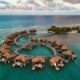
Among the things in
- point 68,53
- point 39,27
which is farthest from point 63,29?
point 68,53

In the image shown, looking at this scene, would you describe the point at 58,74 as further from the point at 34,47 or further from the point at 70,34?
the point at 70,34

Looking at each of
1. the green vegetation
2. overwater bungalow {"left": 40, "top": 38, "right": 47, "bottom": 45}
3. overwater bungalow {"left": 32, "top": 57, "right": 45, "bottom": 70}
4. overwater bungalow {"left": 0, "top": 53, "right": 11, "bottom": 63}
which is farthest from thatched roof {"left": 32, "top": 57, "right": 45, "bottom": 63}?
the green vegetation

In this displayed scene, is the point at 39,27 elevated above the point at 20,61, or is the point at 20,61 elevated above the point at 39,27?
the point at 39,27

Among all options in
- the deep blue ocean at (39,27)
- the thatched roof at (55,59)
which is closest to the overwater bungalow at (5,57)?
the deep blue ocean at (39,27)

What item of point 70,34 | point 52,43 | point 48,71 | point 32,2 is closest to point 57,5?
point 32,2

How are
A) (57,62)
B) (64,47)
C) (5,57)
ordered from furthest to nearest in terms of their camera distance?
1. (64,47)
2. (5,57)
3. (57,62)

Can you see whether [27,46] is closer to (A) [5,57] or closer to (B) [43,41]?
(B) [43,41]

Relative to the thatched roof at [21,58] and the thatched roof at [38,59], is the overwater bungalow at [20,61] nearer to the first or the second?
the thatched roof at [21,58]

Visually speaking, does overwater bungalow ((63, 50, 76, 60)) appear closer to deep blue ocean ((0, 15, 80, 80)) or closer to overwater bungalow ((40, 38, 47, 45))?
deep blue ocean ((0, 15, 80, 80))
